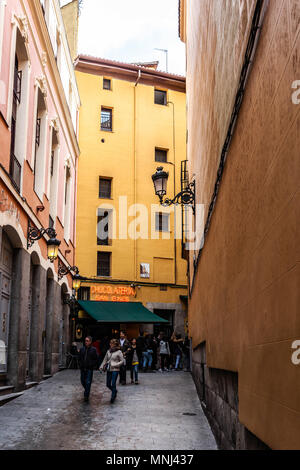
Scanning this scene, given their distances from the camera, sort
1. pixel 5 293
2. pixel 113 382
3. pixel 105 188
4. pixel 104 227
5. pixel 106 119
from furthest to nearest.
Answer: pixel 106 119
pixel 105 188
pixel 104 227
pixel 113 382
pixel 5 293

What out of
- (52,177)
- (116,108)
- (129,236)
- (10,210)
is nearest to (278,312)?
(10,210)

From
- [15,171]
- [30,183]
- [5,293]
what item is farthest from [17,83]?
[5,293]

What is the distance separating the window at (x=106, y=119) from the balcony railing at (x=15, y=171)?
17349mm

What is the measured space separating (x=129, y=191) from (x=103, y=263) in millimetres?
4327

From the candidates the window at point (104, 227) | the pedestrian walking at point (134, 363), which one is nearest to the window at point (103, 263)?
the window at point (104, 227)

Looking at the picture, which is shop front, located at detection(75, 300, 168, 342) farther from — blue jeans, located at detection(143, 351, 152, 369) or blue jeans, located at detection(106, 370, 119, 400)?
blue jeans, located at detection(106, 370, 119, 400)

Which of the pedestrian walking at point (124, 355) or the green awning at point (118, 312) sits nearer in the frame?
the pedestrian walking at point (124, 355)

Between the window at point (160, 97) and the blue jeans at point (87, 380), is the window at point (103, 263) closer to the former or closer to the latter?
the window at point (160, 97)

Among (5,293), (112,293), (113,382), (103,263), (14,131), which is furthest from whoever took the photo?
(103,263)

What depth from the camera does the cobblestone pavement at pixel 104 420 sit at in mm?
8219

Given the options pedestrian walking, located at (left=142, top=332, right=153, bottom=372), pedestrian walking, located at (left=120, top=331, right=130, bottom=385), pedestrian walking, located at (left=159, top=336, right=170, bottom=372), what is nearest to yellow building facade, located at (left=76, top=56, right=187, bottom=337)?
pedestrian walking, located at (left=159, top=336, right=170, bottom=372)

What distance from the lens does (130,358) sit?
18312mm

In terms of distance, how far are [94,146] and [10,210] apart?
1791 centimetres

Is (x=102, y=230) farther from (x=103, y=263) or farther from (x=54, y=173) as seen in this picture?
(x=54, y=173)
